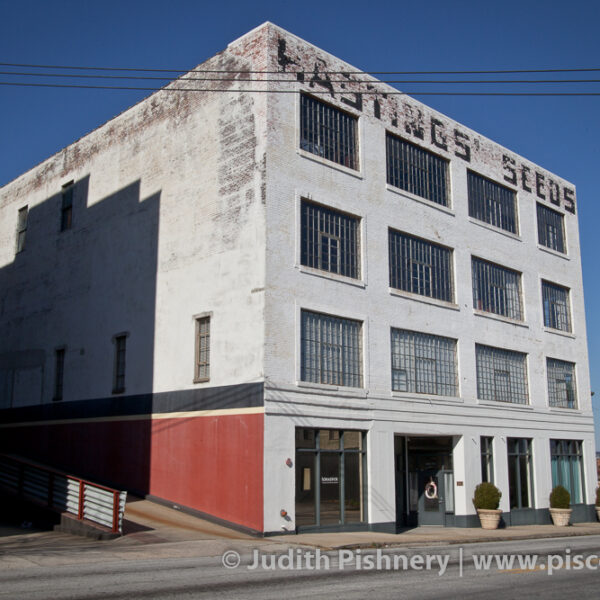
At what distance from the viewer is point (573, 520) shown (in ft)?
112

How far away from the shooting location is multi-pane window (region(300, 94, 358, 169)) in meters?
25.2

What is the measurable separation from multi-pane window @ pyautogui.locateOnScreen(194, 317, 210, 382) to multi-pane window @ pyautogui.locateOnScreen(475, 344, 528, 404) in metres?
11.9

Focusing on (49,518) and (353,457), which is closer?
(49,518)

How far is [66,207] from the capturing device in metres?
32.9

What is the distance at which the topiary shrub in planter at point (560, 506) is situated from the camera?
31.2m

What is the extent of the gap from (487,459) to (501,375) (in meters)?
3.85

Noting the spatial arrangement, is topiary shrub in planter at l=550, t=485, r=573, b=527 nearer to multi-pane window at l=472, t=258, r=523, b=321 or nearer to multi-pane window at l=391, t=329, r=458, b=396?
multi-pane window at l=391, t=329, r=458, b=396

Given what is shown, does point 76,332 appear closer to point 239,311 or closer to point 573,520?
point 239,311

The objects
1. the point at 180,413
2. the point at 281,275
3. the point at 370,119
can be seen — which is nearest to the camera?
the point at 281,275

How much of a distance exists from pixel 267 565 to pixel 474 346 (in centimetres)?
1758

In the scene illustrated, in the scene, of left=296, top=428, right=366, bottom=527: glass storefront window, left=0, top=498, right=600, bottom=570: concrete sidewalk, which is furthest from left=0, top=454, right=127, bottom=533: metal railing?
left=296, top=428, right=366, bottom=527: glass storefront window

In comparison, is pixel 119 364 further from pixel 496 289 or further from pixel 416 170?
pixel 496 289

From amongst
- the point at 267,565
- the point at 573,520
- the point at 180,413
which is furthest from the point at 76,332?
the point at 573,520

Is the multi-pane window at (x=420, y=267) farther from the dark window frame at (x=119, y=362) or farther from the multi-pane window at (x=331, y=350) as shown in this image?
the dark window frame at (x=119, y=362)
